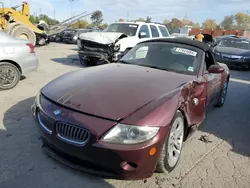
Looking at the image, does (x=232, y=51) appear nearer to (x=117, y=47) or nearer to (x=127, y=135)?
(x=117, y=47)

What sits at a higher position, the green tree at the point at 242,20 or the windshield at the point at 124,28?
the green tree at the point at 242,20

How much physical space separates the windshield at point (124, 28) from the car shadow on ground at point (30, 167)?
706cm

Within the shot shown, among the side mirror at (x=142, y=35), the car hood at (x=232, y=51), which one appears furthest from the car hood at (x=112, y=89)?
the car hood at (x=232, y=51)

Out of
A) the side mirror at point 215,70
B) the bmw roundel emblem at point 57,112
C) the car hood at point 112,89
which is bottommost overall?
the bmw roundel emblem at point 57,112

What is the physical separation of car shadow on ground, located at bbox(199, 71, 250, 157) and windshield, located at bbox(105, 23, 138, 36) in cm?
480

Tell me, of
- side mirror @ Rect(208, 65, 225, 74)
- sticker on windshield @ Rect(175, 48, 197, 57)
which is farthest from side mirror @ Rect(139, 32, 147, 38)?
side mirror @ Rect(208, 65, 225, 74)

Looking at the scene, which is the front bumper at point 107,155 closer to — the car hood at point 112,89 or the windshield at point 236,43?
the car hood at point 112,89

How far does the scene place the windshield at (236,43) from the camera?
1255cm

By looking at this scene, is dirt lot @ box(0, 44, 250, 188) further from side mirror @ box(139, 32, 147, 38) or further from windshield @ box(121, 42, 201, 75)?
side mirror @ box(139, 32, 147, 38)

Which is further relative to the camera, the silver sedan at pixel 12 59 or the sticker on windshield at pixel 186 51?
the silver sedan at pixel 12 59

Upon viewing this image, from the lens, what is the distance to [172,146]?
2980 millimetres

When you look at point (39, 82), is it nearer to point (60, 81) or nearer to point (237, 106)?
point (60, 81)

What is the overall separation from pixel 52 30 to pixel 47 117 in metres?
18.9

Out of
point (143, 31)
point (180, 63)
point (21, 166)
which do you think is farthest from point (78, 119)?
point (143, 31)
